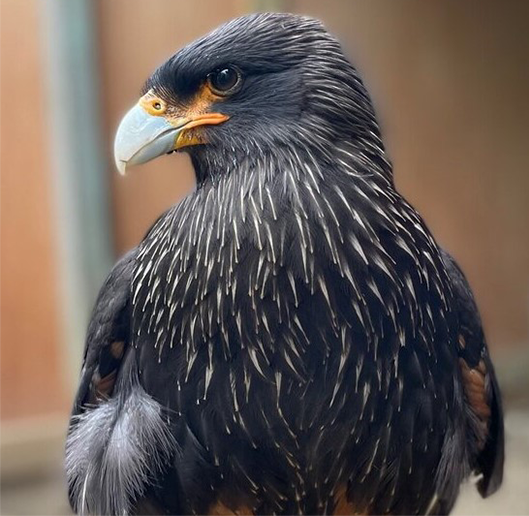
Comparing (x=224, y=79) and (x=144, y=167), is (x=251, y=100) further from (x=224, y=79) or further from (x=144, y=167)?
(x=144, y=167)

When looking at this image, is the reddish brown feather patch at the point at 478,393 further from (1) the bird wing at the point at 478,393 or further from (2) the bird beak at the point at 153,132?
(2) the bird beak at the point at 153,132

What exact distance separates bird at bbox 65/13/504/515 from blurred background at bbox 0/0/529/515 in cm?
15

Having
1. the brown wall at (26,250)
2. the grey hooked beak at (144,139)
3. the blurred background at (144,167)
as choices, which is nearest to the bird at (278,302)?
the grey hooked beak at (144,139)

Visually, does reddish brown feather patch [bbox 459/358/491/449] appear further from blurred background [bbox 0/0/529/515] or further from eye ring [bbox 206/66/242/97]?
eye ring [bbox 206/66/242/97]

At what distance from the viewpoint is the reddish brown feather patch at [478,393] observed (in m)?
1.31

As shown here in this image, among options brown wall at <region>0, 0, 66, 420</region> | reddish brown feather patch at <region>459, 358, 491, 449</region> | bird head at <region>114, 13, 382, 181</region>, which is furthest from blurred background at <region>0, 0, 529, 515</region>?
reddish brown feather patch at <region>459, 358, 491, 449</region>

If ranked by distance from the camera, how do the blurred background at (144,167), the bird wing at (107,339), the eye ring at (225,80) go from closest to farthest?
the eye ring at (225,80), the bird wing at (107,339), the blurred background at (144,167)

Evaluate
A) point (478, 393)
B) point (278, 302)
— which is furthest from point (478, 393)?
point (278, 302)

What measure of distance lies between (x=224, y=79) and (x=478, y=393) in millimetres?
658

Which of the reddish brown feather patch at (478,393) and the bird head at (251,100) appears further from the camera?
the reddish brown feather patch at (478,393)

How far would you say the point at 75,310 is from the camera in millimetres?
1977

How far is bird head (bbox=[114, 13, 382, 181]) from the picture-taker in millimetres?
1052

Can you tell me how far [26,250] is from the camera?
2.12 metres

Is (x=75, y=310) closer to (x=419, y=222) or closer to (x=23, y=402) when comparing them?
(x=23, y=402)
